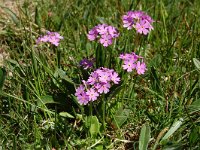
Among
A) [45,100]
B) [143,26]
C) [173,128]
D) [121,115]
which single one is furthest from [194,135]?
[45,100]

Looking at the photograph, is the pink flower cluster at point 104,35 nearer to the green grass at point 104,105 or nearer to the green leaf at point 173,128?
the green grass at point 104,105

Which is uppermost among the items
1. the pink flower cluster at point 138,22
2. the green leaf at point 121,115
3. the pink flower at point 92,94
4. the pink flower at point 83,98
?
the pink flower cluster at point 138,22

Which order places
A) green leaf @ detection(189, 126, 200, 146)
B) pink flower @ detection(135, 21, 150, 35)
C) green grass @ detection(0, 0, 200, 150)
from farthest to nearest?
pink flower @ detection(135, 21, 150, 35) < green grass @ detection(0, 0, 200, 150) < green leaf @ detection(189, 126, 200, 146)

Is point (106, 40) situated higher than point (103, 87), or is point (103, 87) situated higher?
point (106, 40)

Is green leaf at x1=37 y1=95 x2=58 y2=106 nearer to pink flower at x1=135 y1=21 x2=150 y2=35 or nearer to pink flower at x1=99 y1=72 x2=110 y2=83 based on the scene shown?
pink flower at x1=99 y1=72 x2=110 y2=83

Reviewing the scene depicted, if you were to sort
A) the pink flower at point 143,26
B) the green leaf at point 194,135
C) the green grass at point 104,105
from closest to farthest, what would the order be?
the green leaf at point 194,135, the green grass at point 104,105, the pink flower at point 143,26

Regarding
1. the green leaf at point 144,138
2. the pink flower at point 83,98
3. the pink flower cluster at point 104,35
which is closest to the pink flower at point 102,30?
the pink flower cluster at point 104,35

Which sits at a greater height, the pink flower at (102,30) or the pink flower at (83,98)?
the pink flower at (102,30)

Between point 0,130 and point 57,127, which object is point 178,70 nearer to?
point 57,127

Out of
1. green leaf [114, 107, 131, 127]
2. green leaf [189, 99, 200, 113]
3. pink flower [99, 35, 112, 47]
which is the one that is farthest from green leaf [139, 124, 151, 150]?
pink flower [99, 35, 112, 47]

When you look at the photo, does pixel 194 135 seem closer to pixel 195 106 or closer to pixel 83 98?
pixel 195 106

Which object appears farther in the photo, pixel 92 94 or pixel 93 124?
pixel 93 124

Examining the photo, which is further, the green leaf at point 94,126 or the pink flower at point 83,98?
the green leaf at point 94,126
